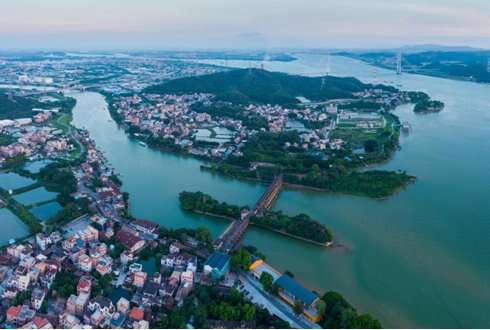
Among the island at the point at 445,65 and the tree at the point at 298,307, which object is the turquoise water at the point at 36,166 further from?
the island at the point at 445,65

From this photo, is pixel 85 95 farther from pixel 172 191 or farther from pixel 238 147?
pixel 172 191

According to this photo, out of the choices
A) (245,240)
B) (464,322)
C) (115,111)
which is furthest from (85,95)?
(464,322)

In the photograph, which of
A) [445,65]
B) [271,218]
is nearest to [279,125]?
[271,218]

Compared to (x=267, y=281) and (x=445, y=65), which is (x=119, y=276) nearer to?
(x=267, y=281)

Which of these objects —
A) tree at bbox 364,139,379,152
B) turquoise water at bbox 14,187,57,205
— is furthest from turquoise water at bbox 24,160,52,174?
tree at bbox 364,139,379,152

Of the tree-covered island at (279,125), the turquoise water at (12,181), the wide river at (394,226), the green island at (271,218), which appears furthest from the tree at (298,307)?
the turquoise water at (12,181)

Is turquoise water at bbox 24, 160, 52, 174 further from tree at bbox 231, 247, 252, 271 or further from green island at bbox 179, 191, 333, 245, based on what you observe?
tree at bbox 231, 247, 252, 271

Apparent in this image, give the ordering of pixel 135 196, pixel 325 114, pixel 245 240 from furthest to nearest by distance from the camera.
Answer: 1. pixel 325 114
2. pixel 135 196
3. pixel 245 240
